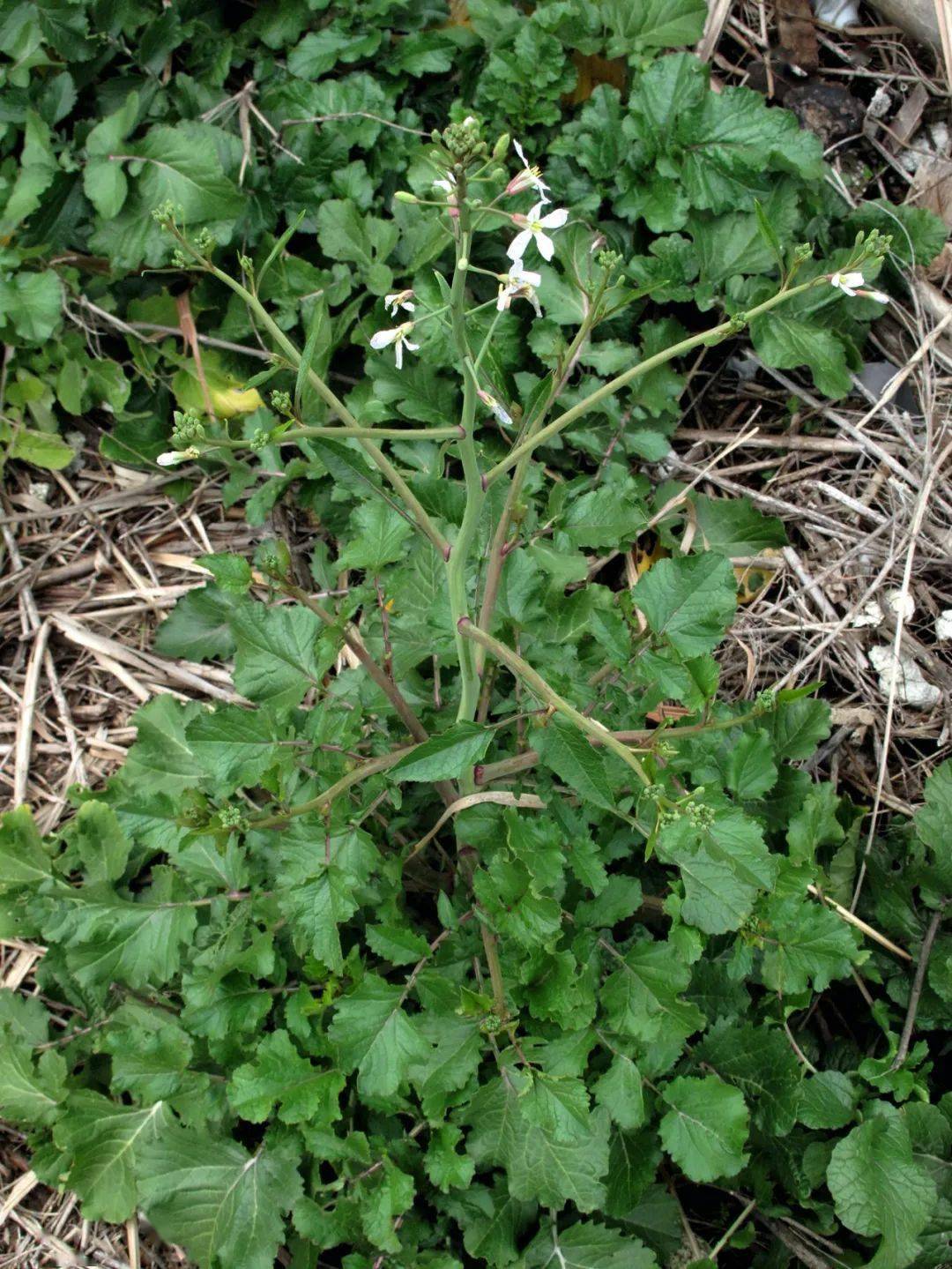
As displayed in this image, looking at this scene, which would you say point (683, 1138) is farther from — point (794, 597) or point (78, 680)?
point (78, 680)

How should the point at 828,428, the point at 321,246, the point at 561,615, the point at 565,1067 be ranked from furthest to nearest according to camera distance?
the point at 828,428
the point at 321,246
the point at 561,615
the point at 565,1067

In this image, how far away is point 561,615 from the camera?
216 centimetres

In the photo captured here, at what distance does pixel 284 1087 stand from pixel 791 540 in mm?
1848

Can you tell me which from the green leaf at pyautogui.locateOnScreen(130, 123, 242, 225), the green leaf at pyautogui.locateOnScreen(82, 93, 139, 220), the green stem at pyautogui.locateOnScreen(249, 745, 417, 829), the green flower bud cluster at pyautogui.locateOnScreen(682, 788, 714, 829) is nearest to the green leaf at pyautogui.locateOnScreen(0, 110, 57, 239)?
the green leaf at pyautogui.locateOnScreen(82, 93, 139, 220)

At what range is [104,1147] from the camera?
231 cm

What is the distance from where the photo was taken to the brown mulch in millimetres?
2754

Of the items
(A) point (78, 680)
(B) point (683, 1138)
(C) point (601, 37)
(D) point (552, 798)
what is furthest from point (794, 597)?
(A) point (78, 680)

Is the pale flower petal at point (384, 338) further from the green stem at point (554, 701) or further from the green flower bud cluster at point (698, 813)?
the green flower bud cluster at point (698, 813)

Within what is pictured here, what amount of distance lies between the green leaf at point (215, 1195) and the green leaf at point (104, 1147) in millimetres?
82

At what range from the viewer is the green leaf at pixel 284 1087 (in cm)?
204

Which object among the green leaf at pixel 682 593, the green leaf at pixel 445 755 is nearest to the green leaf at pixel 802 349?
the green leaf at pixel 682 593

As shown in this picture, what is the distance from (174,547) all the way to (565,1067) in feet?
6.00

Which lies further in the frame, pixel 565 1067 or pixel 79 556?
pixel 79 556

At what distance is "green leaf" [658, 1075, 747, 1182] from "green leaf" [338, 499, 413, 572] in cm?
111
